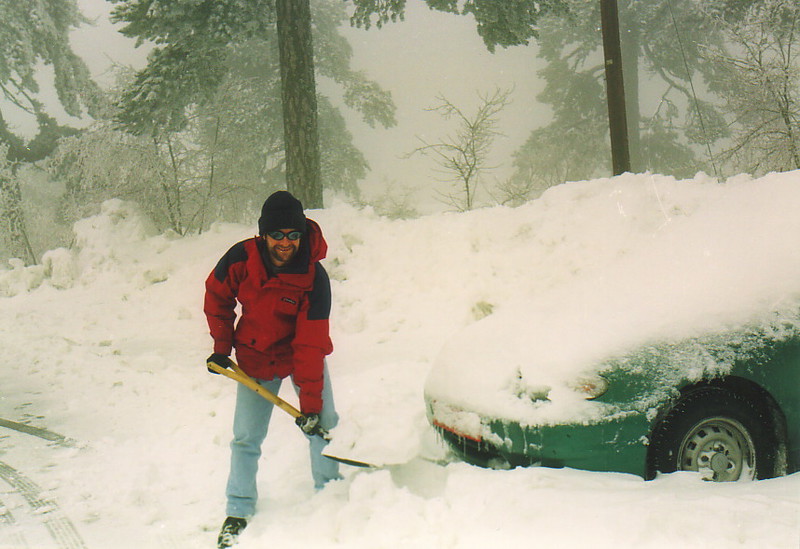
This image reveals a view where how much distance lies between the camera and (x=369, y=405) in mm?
5020

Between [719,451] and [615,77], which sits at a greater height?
[615,77]

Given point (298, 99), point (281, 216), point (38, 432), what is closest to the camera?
point (281, 216)

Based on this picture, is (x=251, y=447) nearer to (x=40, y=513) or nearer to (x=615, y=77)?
(x=40, y=513)

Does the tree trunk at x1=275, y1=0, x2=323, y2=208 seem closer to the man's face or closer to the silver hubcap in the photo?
the man's face

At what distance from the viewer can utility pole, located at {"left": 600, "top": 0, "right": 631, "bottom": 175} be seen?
9.70m

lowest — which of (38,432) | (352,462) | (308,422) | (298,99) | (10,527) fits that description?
(10,527)

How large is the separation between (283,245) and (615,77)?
8.27 m

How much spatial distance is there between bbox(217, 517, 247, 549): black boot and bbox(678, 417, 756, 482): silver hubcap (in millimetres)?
2190

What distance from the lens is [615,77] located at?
32.2 feet

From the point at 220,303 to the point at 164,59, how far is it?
950 cm

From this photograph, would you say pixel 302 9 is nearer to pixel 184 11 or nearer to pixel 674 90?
pixel 184 11

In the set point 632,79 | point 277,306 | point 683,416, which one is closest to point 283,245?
point 277,306

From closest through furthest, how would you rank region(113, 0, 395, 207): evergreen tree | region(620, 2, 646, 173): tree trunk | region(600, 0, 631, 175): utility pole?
region(600, 0, 631, 175): utility pole, region(113, 0, 395, 207): evergreen tree, region(620, 2, 646, 173): tree trunk

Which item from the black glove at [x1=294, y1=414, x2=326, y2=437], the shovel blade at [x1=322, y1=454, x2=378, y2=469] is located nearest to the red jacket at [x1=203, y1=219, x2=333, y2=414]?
the black glove at [x1=294, y1=414, x2=326, y2=437]
